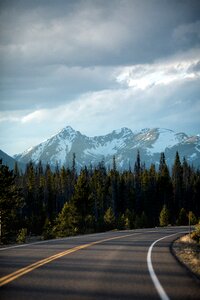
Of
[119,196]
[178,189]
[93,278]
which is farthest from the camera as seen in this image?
[178,189]

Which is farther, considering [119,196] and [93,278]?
[119,196]

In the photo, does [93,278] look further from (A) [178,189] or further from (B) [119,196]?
(A) [178,189]

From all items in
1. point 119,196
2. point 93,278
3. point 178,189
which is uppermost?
point 178,189

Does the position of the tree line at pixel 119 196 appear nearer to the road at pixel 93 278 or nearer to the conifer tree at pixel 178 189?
the conifer tree at pixel 178 189

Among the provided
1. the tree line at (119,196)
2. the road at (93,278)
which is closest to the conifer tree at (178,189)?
the tree line at (119,196)

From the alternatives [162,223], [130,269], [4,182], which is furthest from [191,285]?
[162,223]

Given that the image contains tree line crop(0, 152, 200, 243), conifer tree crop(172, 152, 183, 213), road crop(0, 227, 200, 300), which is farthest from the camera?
conifer tree crop(172, 152, 183, 213)

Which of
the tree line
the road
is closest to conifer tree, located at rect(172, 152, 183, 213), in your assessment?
the tree line

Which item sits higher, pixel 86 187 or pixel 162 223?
pixel 86 187

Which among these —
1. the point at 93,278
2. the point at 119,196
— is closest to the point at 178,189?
the point at 119,196

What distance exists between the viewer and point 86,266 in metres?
14.0

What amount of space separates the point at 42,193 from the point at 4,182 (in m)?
58.4

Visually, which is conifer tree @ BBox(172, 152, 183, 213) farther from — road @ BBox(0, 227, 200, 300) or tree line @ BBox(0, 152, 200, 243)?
road @ BBox(0, 227, 200, 300)

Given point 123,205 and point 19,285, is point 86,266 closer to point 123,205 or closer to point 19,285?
point 19,285
